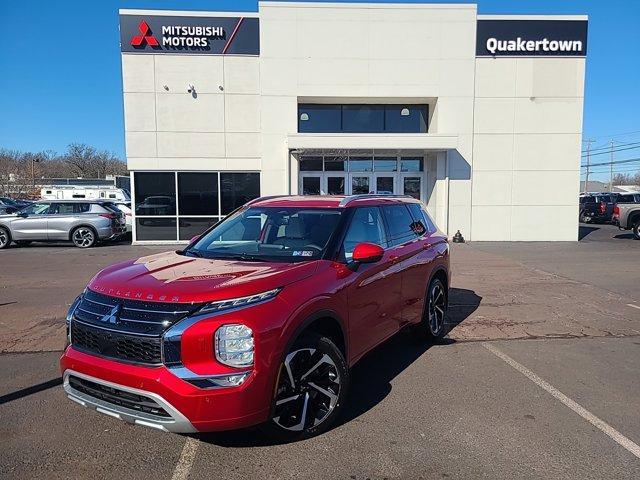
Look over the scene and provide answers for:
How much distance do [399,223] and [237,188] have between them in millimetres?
13459

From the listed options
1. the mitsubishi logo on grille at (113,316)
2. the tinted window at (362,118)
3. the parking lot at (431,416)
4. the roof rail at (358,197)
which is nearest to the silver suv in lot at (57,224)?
the tinted window at (362,118)

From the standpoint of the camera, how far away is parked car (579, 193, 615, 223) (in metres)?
27.9

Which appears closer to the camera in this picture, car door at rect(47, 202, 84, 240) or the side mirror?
the side mirror

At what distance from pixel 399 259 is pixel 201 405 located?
103 inches

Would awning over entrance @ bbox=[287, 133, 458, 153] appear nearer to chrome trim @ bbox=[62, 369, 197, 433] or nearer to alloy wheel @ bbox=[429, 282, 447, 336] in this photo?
alloy wheel @ bbox=[429, 282, 447, 336]

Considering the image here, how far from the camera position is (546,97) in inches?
→ 707

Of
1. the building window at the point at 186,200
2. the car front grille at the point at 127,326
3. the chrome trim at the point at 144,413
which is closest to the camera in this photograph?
the chrome trim at the point at 144,413

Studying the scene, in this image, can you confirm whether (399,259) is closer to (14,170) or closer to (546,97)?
(546,97)

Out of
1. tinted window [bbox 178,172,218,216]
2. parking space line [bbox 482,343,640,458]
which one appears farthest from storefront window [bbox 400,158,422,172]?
parking space line [bbox 482,343,640,458]

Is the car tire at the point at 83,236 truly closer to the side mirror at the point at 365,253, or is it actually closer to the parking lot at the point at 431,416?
the parking lot at the point at 431,416

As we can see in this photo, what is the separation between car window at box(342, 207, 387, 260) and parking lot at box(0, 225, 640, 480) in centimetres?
133

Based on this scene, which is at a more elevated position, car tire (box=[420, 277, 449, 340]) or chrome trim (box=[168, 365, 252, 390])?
chrome trim (box=[168, 365, 252, 390])

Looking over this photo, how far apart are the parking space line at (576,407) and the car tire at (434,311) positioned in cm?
70

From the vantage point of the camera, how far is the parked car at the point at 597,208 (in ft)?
91.5
